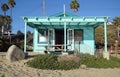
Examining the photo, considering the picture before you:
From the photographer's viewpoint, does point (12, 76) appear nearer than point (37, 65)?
Yes

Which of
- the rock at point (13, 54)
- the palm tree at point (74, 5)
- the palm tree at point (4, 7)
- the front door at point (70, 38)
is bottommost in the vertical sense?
the rock at point (13, 54)

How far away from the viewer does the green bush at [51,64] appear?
44.9 feet

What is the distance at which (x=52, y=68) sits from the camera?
13609 millimetres

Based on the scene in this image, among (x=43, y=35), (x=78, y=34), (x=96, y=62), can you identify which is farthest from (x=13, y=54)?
(x=78, y=34)

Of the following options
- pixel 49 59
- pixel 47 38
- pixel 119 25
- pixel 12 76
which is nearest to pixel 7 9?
pixel 119 25

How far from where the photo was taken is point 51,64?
1382 centimetres

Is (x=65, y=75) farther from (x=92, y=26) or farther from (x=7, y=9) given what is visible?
(x=7, y=9)

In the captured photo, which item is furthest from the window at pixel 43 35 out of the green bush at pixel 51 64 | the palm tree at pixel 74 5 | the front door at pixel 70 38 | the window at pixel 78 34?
the palm tree at pixel 74 5

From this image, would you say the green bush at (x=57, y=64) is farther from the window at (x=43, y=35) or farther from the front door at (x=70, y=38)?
the window at (x=43, y=35)

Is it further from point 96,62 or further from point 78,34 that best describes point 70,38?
point 96,62

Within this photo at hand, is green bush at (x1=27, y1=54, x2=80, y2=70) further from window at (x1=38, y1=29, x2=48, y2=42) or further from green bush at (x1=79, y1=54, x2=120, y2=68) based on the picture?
window at (x1=38, y1=29, x2=48, y2=42)

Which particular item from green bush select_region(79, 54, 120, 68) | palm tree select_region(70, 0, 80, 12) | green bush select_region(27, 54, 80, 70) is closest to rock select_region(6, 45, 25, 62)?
green bush select_region(27, 54, 80, 70)

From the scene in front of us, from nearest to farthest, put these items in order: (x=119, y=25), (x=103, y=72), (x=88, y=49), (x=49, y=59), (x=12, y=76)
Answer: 1. (x=12, y=76)
2. (x=103, y=72)
3. (x=49, y=59)
4. (x=88, y=49)
5. (x=119, y=25)

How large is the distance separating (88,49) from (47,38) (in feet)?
15.5
